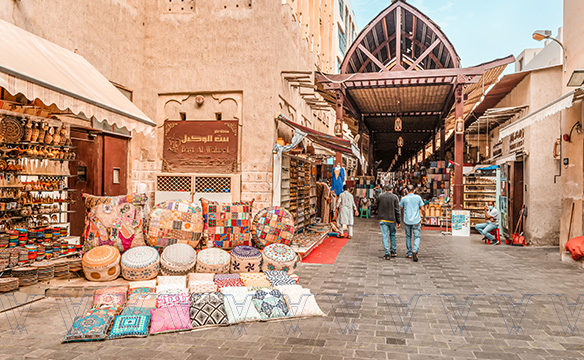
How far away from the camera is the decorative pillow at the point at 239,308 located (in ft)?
15.3

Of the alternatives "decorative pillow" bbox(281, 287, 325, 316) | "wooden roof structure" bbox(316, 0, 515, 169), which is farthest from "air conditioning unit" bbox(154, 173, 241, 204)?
"wooden roof structure" bbox(316, 0, 515, 169)

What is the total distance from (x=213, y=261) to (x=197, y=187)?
11.7 feet

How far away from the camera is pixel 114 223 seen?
6.29 m

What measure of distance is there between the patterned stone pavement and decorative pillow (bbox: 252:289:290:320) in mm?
160

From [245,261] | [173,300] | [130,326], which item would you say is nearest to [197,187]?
[245,261]

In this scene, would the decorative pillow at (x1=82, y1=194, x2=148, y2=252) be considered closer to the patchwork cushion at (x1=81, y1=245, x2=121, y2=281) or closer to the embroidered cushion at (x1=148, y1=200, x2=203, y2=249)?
the embroidered cushion at (x1=148, y1=200, x2=203, y2=249)

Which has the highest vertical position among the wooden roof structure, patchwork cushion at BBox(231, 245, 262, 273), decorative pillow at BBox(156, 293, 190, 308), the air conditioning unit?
the wooden roof structure

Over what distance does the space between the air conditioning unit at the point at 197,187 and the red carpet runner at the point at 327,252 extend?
7.05 ft

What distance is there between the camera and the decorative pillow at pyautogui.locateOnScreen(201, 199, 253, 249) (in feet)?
22.7

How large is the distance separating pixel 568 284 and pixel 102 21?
382 inches

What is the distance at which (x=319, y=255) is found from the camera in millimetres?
9336

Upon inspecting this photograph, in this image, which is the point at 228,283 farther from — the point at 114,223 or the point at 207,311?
the point at 114,223

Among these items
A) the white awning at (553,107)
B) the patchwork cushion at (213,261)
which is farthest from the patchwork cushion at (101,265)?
the white awning at (553,107)

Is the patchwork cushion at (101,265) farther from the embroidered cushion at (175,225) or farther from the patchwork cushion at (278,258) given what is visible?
the patchwork cushion at (278,258)
